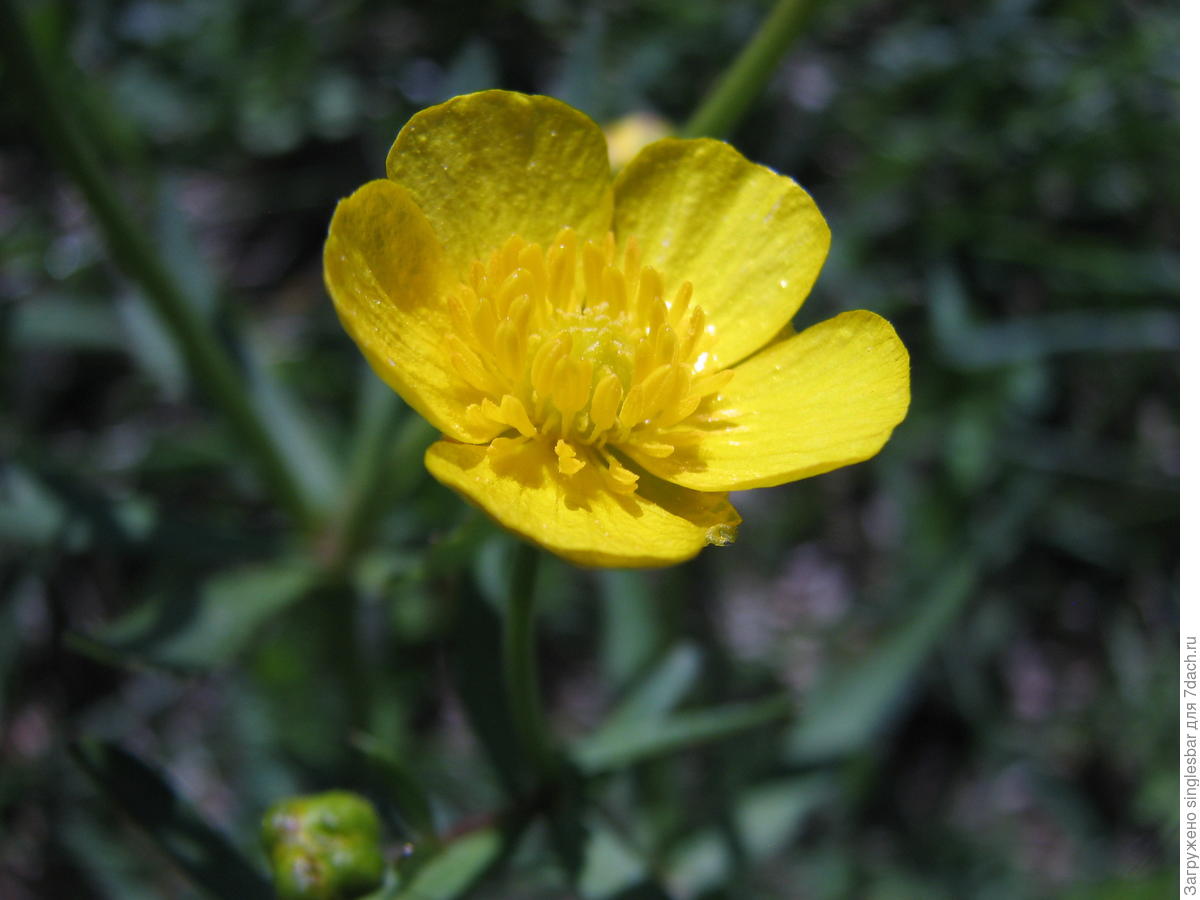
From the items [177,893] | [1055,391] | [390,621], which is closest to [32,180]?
[390,621]

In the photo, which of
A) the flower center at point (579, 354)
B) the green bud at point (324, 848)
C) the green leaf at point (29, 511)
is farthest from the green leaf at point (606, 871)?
the green leaf at point (29, 511)

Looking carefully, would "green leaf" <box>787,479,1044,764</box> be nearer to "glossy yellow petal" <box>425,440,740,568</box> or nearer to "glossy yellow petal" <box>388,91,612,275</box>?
"glossy yellow petal" <box>425,440,740,568</box>

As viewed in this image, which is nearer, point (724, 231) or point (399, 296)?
point (399, 296)

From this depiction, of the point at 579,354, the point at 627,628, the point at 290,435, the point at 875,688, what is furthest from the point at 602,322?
Answer: the point at 875,688

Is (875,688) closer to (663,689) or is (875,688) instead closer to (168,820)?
(663,689)

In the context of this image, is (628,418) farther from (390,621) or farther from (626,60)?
(626,60)

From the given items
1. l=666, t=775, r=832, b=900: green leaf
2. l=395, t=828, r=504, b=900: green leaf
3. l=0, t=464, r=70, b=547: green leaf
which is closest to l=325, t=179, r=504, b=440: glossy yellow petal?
l=395, t=828, r=504, b=900: green leaf
